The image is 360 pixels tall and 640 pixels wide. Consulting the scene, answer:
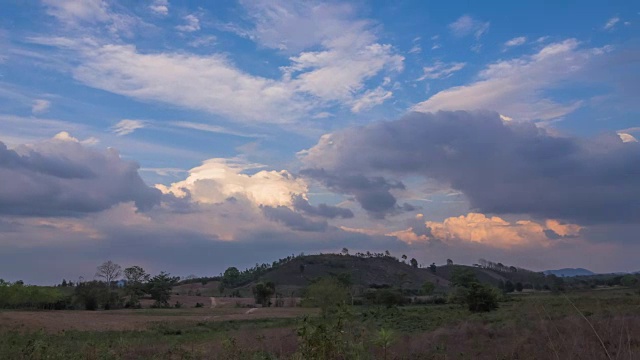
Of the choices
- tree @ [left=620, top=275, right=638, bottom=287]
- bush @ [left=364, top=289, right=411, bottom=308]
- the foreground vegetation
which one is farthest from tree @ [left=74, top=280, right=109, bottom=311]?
tree @ [left=620, top=275, right=638, bottom=287]

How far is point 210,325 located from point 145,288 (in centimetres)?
7700

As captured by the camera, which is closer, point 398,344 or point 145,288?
point 398,344

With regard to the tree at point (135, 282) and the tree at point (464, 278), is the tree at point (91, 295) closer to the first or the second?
the tree at point (135, 282)

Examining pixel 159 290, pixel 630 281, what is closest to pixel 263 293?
pixel 159 290

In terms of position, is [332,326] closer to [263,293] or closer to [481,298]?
[481,298]

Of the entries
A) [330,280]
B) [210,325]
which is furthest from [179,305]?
[210,325]

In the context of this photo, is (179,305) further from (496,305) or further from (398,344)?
(398,344)

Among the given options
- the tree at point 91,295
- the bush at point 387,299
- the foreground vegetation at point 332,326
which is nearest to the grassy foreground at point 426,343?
the foreground vegetation at point 332,326

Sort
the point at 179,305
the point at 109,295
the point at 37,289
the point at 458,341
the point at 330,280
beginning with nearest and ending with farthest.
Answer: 1. the point at 458,341
2. the point at 330,280
3. the point at 37,289
4. the point at 109,295
5. the point at 179,305

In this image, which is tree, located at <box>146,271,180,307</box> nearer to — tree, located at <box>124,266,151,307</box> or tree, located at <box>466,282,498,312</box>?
tree, located at <box>124,266,151,307</box>

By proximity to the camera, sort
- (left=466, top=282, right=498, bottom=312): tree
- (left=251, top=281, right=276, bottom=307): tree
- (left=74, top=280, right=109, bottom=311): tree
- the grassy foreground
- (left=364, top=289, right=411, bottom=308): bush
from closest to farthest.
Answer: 1. the grassy foreground
2. (left=466, top=282, right=498, bottom=312): tree
3. (left=364, top=289, right=411, bottom=308): bush
4. (left=74, top=280, right=109, bottom=311): tree
5. (left=251, top=281, right=276, bottom=307): tree

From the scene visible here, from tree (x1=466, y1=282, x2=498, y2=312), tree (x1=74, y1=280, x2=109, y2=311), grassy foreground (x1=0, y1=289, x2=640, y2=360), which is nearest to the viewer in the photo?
grassy foreground (x1=0, y1=289, x2=640, y2=360)

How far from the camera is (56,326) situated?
187ft

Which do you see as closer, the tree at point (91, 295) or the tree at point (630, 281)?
the tree at point (91, 295)
